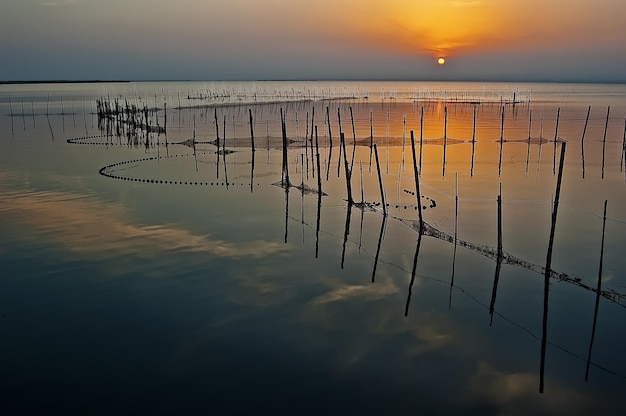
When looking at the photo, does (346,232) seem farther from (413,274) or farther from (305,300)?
(305,300)

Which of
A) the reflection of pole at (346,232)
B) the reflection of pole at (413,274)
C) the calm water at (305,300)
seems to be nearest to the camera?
the calm water at (305,300)

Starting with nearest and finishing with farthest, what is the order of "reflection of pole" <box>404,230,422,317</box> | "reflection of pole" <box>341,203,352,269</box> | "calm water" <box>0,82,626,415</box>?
1. "calm water" <box>0,82,626,415</box>
2. "reflection of pole" <box>404,230,422,317</box>
3. "reflection of pole" <box>341,203,352,269</box>

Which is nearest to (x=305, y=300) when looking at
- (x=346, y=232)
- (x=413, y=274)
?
(x=413, y=274)

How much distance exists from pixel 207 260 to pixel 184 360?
2976 mm

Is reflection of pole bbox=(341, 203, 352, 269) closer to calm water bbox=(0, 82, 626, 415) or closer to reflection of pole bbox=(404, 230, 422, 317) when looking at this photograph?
calm water bbox=(0, 82, 626, 415)

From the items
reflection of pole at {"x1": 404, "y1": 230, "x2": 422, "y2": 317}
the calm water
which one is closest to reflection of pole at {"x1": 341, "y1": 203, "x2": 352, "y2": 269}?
the calm water

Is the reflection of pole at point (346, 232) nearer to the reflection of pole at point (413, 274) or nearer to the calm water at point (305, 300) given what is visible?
the calm water at point (305, 300)

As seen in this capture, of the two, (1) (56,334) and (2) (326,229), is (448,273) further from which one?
(1) (56,334)

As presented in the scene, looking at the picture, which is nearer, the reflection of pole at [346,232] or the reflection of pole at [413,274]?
the reflection of pole at [413,274]

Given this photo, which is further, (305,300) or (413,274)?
(413,274)

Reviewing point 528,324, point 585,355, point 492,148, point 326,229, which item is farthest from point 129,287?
point 492,148

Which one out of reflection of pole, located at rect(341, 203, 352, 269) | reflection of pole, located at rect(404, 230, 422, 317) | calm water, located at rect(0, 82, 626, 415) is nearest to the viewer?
calm water, located at rect(0, 82, 626, 415)

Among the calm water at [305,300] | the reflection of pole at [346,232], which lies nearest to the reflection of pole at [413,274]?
the calm water at [305,300]

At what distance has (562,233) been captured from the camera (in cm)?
977
